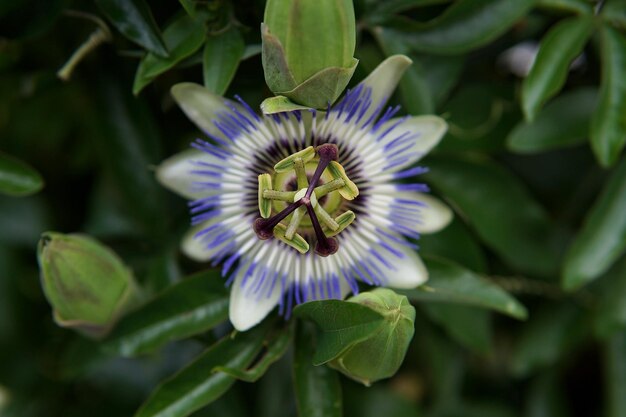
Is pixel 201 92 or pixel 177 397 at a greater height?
pixel 201 92

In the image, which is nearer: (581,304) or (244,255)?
(244,255)

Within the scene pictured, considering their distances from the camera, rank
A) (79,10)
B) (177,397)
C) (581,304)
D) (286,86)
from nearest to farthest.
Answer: (286,86)
(177,397)
(79,10)
(581,304)

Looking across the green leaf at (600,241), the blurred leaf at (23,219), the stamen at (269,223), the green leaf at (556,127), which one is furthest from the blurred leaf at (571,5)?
the blurred leaf at (23,219)

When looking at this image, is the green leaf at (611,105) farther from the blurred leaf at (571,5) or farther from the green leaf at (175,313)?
the green leaf at (175,313)

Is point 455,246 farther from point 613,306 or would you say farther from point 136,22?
point 136,22

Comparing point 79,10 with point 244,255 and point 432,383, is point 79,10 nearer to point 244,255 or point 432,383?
point 244,255

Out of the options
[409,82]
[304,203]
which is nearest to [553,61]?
[409,82]

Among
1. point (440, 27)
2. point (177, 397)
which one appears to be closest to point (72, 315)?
point (177, 397)
